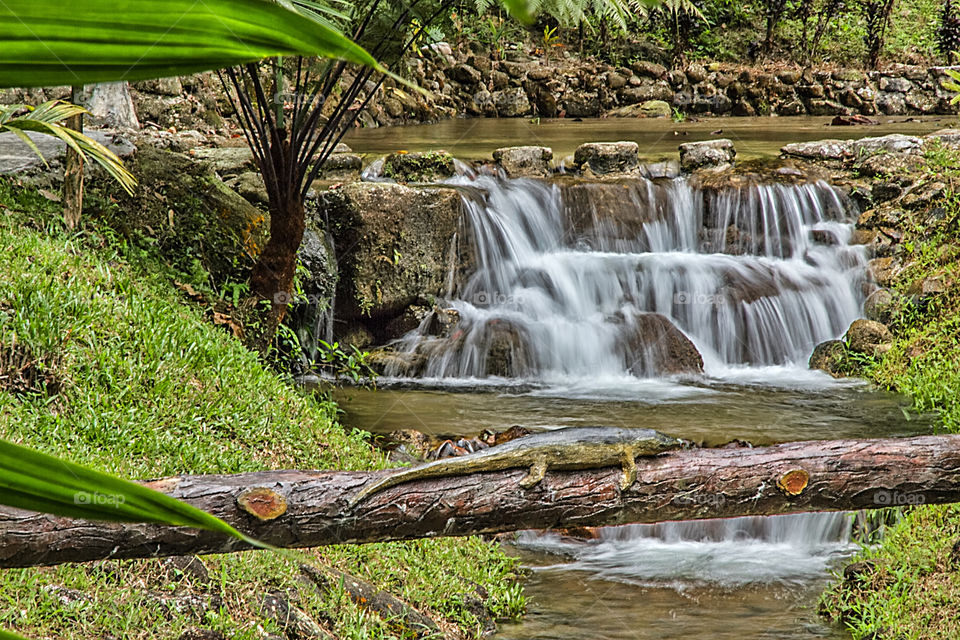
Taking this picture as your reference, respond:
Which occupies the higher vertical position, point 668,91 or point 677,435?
point 668,91

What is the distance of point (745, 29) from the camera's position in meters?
21.2

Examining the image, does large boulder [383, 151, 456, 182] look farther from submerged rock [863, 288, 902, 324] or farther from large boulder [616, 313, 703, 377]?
submerged rock [863, 288, 902, 324]

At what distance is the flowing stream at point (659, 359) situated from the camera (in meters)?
4.89

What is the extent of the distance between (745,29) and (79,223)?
18.8m

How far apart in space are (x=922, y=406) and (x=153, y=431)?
5.88 m

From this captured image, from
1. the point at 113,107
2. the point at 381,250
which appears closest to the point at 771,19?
the point at 381,250

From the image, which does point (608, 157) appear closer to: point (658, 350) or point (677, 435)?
point (658, 350)

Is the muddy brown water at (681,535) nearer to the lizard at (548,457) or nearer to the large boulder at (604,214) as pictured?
the lizard at (548,457)

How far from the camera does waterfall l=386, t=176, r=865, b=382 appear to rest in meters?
8.59

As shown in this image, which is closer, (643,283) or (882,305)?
(882,305)

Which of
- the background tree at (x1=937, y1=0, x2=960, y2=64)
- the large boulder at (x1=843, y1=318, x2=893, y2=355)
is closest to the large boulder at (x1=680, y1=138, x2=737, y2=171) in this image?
the large boulder at (x1=843, y1=318, x2=893, y2=355)

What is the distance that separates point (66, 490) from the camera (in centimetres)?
37

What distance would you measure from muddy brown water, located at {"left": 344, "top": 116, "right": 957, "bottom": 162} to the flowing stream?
1.65 metres

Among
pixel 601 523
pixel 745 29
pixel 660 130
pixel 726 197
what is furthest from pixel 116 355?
pixel 745 29
